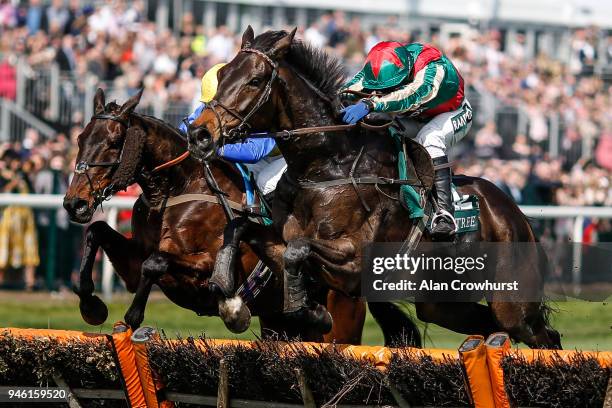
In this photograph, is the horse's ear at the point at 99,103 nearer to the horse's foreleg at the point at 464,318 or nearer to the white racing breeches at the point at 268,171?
the white racing breeches at the point at 268,171

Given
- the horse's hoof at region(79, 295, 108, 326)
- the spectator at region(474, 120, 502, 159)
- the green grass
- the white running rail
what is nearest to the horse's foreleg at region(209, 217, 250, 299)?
the horse's hoof at region(79, 295, 108, 326)

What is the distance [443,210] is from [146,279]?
63.4 inches

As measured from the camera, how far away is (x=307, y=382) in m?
5.26

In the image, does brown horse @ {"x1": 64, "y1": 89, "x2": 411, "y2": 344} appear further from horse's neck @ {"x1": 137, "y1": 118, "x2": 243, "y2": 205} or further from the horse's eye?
the horse's eye

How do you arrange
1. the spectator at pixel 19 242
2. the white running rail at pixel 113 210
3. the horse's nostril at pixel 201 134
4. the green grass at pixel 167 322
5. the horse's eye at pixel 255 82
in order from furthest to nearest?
the spectator at pixel 19 242 → the white running rail at pixel 113 210 → the green grass at pixel 167 322 → the horse's eye at pixel 255 82 → the horse's nostril at pixel 201 134

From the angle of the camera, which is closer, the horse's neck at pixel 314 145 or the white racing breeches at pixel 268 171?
the horse's neck at pixel 314 145

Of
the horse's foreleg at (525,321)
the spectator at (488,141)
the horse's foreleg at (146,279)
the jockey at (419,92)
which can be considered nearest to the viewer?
the jockey at (419,92)

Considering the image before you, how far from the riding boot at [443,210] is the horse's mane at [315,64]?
70cm

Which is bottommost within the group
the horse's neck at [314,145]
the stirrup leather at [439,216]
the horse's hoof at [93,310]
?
the horse's hoof at [93,310]

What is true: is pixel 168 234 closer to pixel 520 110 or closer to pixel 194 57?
pixel 194 57

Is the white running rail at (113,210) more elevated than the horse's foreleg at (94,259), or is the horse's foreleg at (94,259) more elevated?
the horse's foreleg at (94,259)

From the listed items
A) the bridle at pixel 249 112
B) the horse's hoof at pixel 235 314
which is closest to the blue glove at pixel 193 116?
the bridle at pixel 249 112

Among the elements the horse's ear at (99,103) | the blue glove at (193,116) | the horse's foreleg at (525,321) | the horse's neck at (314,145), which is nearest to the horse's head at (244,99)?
the horse's neck at (314,145)

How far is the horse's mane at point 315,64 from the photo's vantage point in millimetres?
5996
